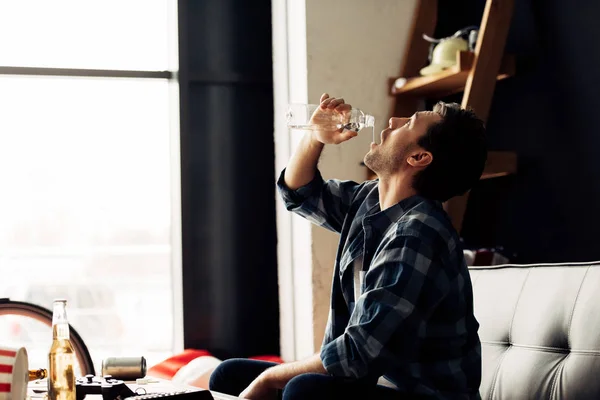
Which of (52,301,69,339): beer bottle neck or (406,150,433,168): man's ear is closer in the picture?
(52,301,69,339): beer bottle neck

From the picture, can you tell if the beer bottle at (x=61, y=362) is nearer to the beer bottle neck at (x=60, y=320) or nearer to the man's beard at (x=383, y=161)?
the beer bottle neck at (x=60, y=320)

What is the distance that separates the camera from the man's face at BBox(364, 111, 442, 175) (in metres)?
1.91

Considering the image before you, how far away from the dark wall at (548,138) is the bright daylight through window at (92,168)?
4.95ft

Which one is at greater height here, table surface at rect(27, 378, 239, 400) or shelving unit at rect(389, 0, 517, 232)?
shelving unit at rect(389, 0, 517, 232)

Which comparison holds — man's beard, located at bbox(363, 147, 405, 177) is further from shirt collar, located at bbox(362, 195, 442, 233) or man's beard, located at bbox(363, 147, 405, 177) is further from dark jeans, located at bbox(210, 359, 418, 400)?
dark jeans, located at bbox(210, 359, 418, 400)

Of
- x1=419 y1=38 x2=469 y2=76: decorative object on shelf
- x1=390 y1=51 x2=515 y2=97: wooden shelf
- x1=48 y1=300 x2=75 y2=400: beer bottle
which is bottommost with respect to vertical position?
x1=48 y1=300 x2=75 y2=400: beer bottle

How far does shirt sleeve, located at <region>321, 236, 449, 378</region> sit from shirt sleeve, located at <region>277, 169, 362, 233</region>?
534 mm

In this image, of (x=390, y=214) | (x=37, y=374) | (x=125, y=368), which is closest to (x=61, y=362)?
(x=37, y=374)

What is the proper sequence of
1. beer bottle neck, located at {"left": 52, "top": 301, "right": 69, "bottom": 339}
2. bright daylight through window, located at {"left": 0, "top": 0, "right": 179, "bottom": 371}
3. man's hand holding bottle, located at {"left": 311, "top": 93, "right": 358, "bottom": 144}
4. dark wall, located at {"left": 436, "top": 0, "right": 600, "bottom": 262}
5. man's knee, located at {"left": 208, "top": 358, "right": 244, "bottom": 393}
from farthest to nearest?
bright daylight through window, located at {"left": 0, "top": 0, "right": 179, "bottom": 371} → dark wall, located at {"left": 436, "top": 0, "right": 600, "bottom": 262} → man's hand holding bottle, located at {"left": 311, "top": 93, "right": 358, "bottom": 144} → man's knee, located at {"left": 208, "top": 358, "right": 244, "bottom": 393} → beer bottle neck, located at {"left": 52, "top": 301, "right": 69, "bottom": 339}

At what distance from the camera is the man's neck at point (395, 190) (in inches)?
74.9

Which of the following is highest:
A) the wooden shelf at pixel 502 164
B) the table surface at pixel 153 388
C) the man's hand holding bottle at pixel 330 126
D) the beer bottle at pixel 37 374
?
the man's hand holding bottle at pixel 330 126

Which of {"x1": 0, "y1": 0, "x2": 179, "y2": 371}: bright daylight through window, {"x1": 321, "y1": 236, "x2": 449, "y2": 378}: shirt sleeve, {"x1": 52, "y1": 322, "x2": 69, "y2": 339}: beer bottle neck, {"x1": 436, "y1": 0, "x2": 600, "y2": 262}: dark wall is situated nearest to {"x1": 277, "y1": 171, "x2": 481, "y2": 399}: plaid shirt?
{"x1": 321, "y1": 236, "x2": 449, "y2": 378}: shirt sleeve

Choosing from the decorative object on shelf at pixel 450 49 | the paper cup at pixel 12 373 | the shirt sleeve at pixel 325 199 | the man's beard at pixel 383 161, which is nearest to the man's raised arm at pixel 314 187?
the shirt sleeve at pixel 325 199

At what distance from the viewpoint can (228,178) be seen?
13.0 ft
